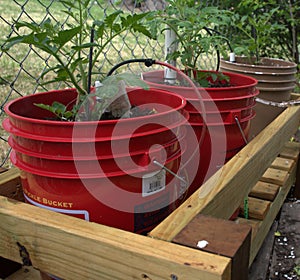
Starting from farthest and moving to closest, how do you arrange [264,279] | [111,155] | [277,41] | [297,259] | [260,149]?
[277,41]
[297,259]
[264,279]
[260,149]
[111,155]

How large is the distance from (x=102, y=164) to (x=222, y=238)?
0.29 m

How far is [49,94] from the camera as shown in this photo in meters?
1.15

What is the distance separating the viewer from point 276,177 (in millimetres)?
1991

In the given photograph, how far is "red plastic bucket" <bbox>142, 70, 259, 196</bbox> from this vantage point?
1337 mm

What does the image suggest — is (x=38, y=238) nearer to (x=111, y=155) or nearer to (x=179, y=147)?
(x=111, y=155)

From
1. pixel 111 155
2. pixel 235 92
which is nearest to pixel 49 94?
pixel 111 155

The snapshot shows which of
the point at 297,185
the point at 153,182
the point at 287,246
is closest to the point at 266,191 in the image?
the point at 287,246

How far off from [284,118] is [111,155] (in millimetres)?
976

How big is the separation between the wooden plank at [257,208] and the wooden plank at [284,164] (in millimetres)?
366

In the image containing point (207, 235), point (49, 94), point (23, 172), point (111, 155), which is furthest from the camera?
point (49, 94)

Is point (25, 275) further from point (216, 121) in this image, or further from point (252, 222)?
point (252, 222)

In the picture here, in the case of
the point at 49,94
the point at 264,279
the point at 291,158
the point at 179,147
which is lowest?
the point at 264,279

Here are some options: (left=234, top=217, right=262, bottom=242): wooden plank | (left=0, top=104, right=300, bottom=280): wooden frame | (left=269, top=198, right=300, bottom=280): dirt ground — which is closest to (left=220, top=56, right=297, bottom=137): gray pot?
(left=269, top=198, right=300, bottom=280): dirt ground

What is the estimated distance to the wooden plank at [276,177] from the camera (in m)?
1.97
